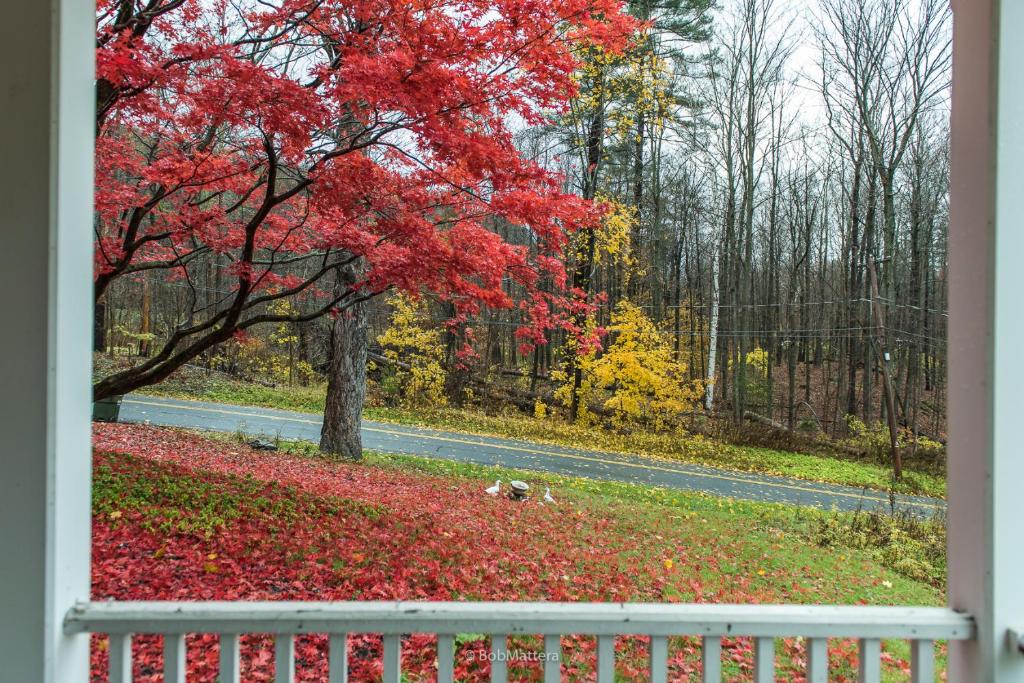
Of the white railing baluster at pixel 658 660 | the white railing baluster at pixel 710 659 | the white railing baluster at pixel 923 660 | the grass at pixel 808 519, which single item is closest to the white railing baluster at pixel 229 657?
the white railing baluster at pixel 658 660

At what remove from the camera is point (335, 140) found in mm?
2842

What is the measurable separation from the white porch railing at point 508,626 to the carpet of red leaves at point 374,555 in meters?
0.92

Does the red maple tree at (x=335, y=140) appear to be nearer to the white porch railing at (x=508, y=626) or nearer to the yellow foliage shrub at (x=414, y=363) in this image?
the yellow foliage shrub at (x=414, y=363)

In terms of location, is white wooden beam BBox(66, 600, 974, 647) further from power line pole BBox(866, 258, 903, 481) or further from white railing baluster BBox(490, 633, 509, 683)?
power line pole BBox(866, 258, 903, 481)

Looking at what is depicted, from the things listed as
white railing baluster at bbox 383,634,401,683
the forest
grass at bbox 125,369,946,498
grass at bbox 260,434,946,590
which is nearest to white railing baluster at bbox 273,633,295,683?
white railing baluster at bbox 383,634,401,683

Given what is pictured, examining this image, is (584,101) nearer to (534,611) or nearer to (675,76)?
(675,76)

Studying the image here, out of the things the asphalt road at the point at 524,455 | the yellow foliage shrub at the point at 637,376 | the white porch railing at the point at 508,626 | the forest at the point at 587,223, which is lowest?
the asphalt road at the point at 524,455

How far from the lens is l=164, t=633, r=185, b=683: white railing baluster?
41.9 inches

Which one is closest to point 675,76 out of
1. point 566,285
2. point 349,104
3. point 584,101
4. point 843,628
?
point 584,101

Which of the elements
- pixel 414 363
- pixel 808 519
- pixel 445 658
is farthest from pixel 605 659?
pixel 414 363

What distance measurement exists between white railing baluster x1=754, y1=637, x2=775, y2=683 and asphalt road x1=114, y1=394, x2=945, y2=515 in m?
2.45
